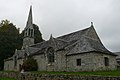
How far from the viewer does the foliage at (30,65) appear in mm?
31691

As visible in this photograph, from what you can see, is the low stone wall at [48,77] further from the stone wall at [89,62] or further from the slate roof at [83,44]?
the slate roof at [83,44]

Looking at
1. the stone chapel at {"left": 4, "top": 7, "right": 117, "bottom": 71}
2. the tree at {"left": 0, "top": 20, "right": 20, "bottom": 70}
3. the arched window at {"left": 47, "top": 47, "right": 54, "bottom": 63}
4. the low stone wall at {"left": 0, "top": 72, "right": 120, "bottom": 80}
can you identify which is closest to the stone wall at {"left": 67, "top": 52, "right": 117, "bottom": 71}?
the stone chapel at {"left": 4, "top": 7, "right": 117, "bottom": 71}

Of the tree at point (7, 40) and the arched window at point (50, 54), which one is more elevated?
the tree at point (7, 40)

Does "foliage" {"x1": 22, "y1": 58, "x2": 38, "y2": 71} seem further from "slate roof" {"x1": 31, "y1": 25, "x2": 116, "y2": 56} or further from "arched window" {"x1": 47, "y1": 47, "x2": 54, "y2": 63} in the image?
"slate roof" {"x1": 31, "y1": 25, "x2": 116, "y2": 56}

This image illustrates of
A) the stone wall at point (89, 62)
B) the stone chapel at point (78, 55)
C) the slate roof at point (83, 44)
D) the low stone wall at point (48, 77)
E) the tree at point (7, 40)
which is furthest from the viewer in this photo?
the tree at point (7, 40)

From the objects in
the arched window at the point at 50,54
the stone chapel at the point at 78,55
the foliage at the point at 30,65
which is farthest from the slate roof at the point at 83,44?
the foliage at the point at 30,65

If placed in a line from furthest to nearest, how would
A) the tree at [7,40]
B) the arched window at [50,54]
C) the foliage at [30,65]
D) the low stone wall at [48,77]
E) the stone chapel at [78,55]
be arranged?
the tree at [7,40], the foliage at [30,65], the arched window at [50,54], the stone chapel at [78,55], the low stone wall at [48,77]

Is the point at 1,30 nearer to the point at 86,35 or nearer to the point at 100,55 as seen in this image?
the point at 86,35

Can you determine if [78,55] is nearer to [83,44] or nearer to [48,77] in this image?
[83,44]

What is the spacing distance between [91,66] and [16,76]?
37.1 feet

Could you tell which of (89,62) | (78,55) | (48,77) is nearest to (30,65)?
(78,55)

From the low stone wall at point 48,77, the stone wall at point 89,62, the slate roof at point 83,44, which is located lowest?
the low stone wall at point 48,77

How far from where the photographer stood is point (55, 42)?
2908 centimetres

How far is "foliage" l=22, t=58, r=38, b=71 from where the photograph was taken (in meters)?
31.7
